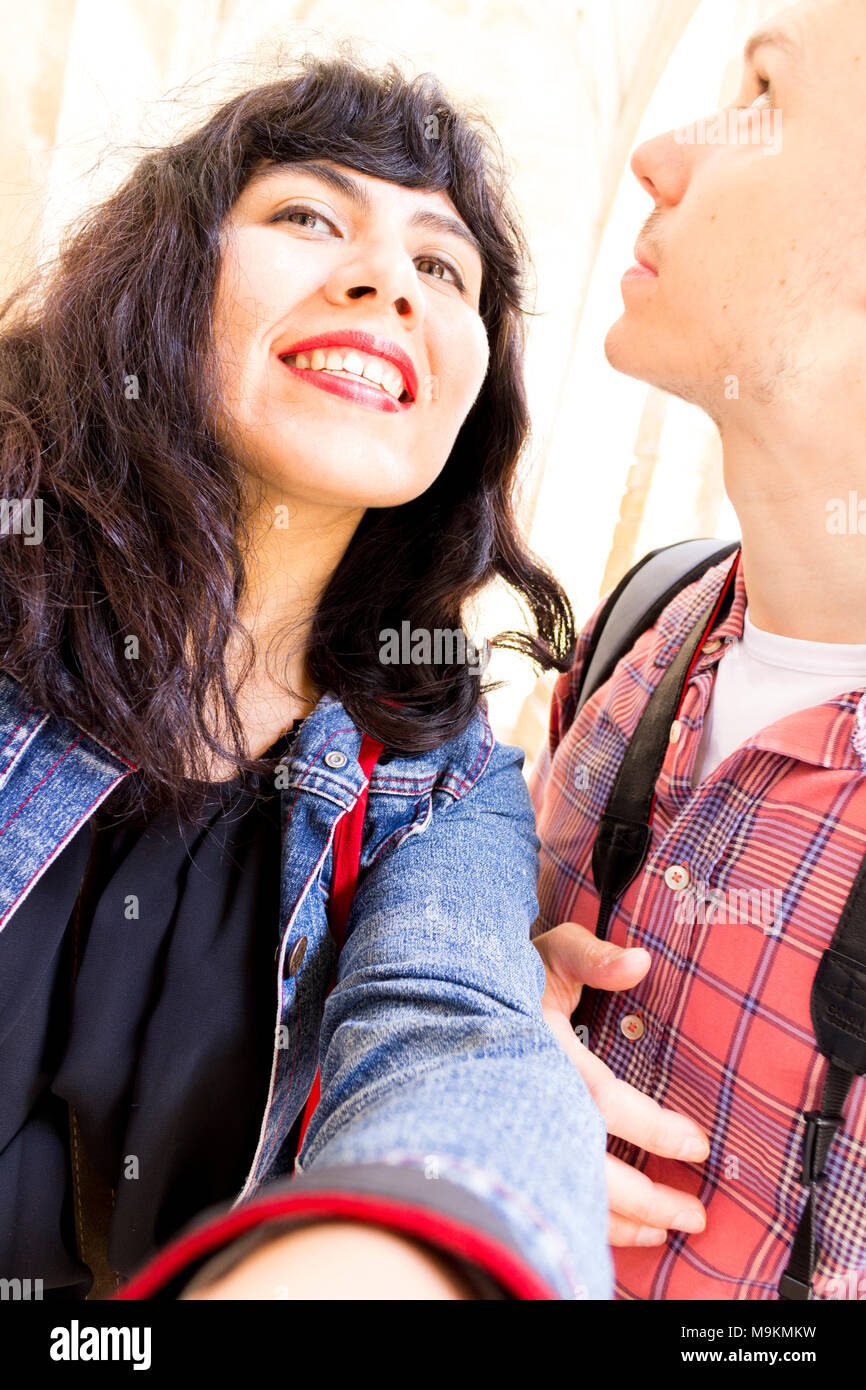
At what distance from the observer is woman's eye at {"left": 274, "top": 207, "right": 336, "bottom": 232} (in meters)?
1.03

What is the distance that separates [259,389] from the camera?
978 millimetres

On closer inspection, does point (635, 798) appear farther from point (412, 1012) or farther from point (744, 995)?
point (412, 1012)

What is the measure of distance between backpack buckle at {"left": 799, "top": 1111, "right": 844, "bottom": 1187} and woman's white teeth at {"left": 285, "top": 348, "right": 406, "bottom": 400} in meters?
0.89

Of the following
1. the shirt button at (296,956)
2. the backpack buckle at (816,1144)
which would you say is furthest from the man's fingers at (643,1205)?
the shirt button at (296,956)

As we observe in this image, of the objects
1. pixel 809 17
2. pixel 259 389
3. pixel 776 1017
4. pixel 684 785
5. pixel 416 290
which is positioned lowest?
pixel 776 1017

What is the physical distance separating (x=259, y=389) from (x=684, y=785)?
0.67 metres

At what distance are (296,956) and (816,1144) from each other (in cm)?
53

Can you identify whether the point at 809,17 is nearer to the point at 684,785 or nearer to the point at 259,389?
the point at 259,389

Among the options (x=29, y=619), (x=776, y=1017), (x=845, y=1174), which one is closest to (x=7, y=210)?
(x=29, y=619)

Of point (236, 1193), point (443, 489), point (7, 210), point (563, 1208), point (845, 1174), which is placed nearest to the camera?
point (563, 1208)

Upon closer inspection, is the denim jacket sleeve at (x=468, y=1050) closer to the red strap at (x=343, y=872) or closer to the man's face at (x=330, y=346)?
the red strap at (x=343, y=872)

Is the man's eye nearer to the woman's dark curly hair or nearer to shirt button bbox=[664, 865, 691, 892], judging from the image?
the woman's dark curly hair

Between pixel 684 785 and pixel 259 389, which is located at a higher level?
pixel 259 389

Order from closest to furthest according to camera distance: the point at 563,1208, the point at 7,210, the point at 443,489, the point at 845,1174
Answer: the point at 563,1208 → the point at 845,1174 → the point at 443,489 → the point at 7,210
